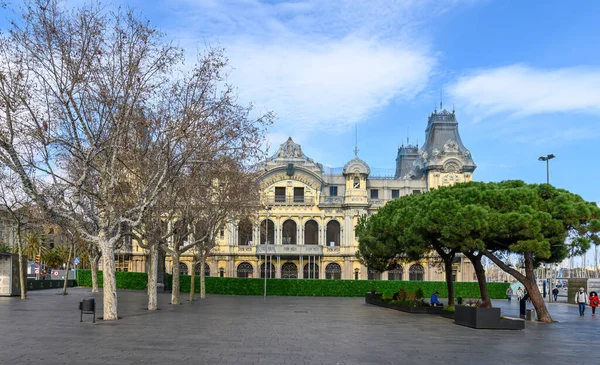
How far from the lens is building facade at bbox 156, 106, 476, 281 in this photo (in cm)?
7631

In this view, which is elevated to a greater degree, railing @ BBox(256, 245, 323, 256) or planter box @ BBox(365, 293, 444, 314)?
railing @ BBox(256, 245, 323, 256)

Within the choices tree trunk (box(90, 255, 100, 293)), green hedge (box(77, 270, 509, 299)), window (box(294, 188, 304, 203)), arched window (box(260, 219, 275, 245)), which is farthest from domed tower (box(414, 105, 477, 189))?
tree trunk (box(90, 255, 100, 293))

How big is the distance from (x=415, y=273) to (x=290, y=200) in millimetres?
18483

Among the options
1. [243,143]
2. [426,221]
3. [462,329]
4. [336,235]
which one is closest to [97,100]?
[243,143]

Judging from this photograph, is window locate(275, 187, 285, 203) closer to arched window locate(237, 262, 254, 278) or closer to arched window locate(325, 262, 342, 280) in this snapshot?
arched window locate(237, 262, 254, 278)

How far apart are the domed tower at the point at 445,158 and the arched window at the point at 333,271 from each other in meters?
15.4

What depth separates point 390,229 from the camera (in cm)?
3666

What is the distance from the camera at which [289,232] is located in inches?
3113

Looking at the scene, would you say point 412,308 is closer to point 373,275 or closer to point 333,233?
point 373,275

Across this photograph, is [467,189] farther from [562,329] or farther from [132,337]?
[132,337]

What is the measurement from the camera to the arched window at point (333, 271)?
77562 mm

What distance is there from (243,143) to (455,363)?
1741 cm

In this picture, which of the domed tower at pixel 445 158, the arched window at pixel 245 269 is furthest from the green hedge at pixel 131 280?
the domed tower at pixel 445 158

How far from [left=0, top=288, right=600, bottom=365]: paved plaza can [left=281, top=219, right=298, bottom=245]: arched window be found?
5019 centimetres
